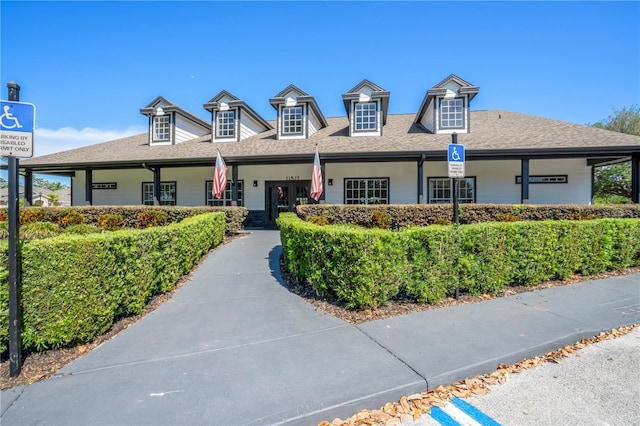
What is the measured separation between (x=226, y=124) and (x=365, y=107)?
22.9 ft

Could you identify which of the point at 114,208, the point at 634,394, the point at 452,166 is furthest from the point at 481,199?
the point at 114,208

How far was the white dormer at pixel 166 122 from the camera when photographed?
48.2 ft

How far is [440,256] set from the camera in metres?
4.49

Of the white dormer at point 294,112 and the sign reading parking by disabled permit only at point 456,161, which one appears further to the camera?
the white dormer at point 294,112

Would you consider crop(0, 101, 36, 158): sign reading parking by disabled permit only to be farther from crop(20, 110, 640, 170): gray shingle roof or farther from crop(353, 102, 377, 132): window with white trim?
crop(353, 102, 377, 132): window with white trim

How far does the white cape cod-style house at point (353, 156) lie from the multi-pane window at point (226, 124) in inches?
2.2

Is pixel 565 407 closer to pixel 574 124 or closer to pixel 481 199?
pixel 481 199

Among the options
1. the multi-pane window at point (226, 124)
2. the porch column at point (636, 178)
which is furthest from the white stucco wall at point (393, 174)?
the porch column at point (636, 178)

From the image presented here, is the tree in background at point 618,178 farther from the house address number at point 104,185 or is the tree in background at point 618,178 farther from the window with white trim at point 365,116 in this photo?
the house address number at point 104,185

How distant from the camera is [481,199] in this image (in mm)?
13016

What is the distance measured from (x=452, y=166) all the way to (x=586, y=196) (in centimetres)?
1185

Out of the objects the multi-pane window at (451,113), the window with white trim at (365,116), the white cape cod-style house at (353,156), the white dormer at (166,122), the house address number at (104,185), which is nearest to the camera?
the white cape cod-style house at (353,156)

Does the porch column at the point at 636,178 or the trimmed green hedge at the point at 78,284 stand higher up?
the porch column at the point at 636,178

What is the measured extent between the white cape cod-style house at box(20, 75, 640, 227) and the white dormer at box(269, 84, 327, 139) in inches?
1.9
